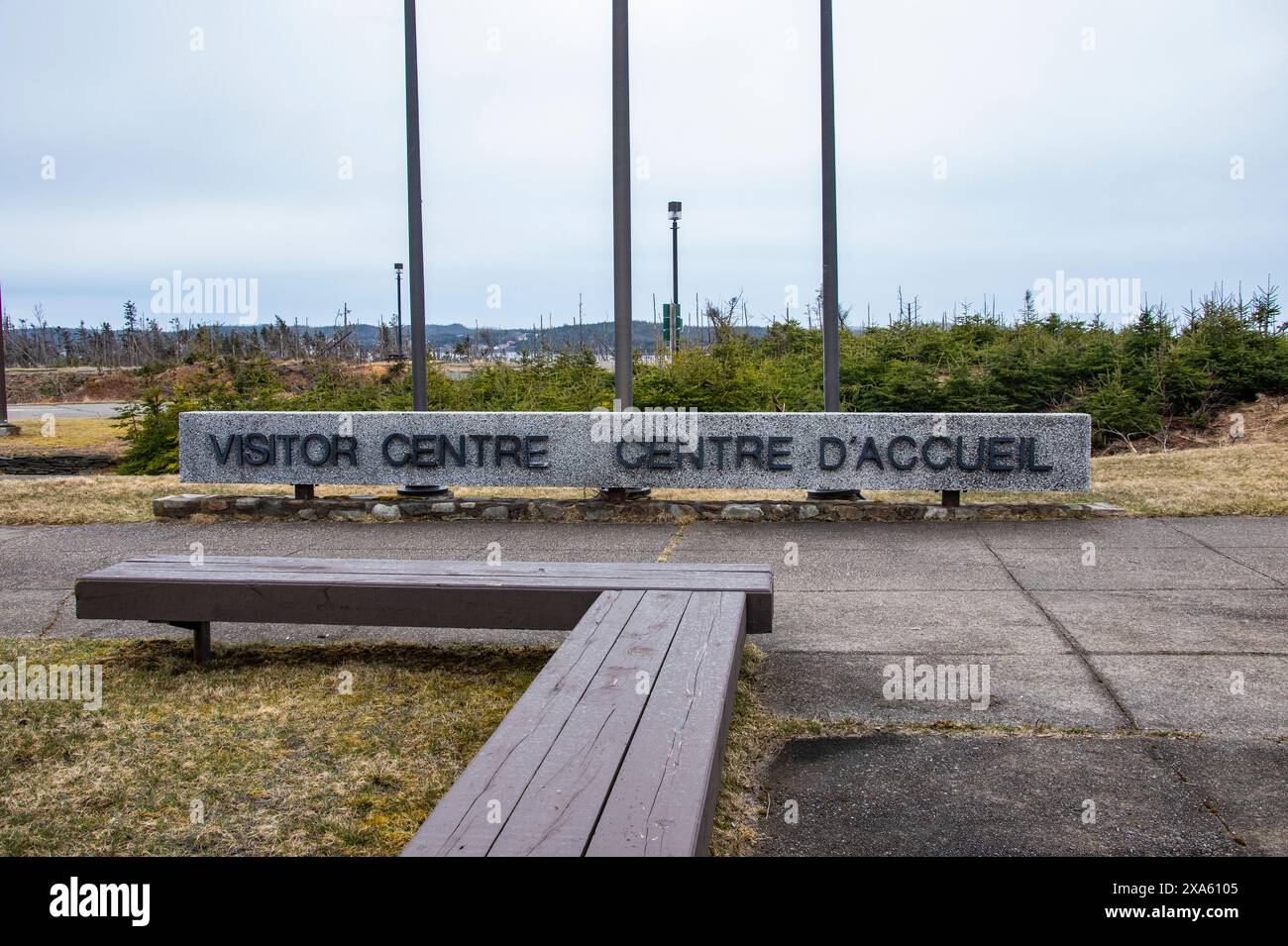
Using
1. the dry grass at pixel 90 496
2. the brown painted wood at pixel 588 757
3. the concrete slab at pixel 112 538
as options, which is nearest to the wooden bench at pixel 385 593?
the brown painted wood at pixel 588 757

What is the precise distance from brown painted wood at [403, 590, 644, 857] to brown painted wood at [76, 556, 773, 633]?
1.54 ft

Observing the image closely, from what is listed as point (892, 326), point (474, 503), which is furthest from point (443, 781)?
point (892, 326)

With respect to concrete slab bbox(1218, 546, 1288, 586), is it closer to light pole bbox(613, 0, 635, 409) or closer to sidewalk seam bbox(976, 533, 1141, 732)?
sidewalk seam bbox(976, 533, 1141, 732)

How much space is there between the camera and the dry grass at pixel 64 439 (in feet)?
67.1

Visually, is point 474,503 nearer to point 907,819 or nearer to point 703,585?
point 703,585

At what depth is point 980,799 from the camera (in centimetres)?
363

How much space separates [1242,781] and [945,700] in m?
1.14

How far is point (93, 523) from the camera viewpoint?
9867 millimetres

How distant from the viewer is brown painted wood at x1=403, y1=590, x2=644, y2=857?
254 cm

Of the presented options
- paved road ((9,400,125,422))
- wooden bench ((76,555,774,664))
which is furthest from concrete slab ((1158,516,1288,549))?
paved road ((9,400,125,422))

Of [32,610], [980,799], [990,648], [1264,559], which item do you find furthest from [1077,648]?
[32,610]

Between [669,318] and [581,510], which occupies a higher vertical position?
[669,318]

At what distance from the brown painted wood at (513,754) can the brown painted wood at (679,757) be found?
8.9 inches

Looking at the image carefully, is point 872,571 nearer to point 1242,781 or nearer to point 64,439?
point 1242,781
